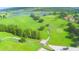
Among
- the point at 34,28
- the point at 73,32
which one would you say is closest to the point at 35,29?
the point at 34,28

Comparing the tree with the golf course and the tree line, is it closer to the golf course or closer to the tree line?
the golf course

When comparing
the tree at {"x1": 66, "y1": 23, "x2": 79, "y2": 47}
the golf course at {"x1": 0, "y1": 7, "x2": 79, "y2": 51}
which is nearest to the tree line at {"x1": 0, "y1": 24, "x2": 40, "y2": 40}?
the golf course at {"x1": 0, "y1": 7, "x2": 79, "y2": 51}

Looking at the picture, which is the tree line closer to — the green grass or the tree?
the green grass

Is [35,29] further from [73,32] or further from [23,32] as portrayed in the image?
[73,32]

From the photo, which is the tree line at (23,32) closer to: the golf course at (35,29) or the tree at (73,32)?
the golf course at (35,29)

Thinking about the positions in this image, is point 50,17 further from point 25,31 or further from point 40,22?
point 25,31

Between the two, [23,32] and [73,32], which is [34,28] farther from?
[73,32]

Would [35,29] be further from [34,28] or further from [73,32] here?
[73,32]

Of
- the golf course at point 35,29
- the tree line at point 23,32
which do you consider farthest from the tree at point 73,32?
the tree line at point 23,32

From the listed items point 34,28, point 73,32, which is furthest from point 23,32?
point 73,32
